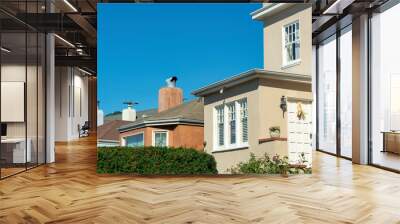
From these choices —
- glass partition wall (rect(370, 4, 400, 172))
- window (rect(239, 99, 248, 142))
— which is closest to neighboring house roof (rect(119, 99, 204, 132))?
window (rect(239, 99, 248, 142))

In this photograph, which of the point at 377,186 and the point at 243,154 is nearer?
the point at 377,186

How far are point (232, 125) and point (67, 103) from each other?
10830mm

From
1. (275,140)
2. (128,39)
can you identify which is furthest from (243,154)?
(128,39)

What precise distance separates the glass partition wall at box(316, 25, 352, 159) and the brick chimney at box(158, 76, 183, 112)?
423 cm

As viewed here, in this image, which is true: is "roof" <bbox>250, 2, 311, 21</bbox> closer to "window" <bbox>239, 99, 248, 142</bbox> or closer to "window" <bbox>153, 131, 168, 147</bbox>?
"window" <bbox>239, 99, 248, 142</bbox>

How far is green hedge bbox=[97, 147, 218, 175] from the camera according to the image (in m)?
6.16

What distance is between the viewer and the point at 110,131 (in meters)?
6.23

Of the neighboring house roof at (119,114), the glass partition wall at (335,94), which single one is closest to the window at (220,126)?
the neighboring house roof at (119,114)

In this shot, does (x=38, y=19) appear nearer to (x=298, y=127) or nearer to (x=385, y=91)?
(x=298, y=127)

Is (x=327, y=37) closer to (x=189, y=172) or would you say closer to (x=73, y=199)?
(x=189, y=172)

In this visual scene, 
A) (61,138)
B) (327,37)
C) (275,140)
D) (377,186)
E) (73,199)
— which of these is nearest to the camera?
(73,199)

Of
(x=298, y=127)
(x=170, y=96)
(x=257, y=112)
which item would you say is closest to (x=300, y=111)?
(x=298, y=127)

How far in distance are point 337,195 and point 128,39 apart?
3.68 m

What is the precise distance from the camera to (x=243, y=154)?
6000mm
